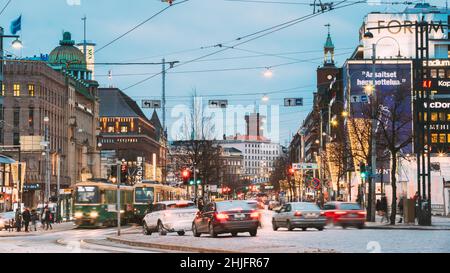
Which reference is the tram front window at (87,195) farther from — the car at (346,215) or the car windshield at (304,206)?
the car windshield at (304,206)

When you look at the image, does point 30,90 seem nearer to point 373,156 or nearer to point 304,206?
point 373,156

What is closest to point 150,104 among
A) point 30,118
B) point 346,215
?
point 346,215

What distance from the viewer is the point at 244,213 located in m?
37.3

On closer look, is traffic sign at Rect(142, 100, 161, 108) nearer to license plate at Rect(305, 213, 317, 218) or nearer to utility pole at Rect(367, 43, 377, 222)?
utility pole at Rect(367, 43, 377, 222)

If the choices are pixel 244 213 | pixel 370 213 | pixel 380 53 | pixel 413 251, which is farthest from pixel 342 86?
pixel 413 251

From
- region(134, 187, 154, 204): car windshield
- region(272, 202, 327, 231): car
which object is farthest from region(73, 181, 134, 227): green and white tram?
region(272, 202, 327, 231): car

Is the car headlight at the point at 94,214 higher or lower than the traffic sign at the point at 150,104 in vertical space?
lower

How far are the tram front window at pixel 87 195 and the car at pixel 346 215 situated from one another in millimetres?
18898

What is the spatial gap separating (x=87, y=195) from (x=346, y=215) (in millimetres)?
21182

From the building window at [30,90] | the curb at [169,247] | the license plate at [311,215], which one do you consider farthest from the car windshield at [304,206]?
the building window at [30,90]

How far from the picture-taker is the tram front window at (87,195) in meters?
61.8

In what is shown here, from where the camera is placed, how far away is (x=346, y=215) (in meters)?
48.5

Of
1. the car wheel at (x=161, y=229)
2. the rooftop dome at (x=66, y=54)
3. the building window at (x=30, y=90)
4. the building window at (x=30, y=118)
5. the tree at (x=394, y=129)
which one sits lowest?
the car wheel at (x=161, y=229)

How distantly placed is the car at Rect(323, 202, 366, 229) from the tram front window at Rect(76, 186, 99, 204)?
744 inches
